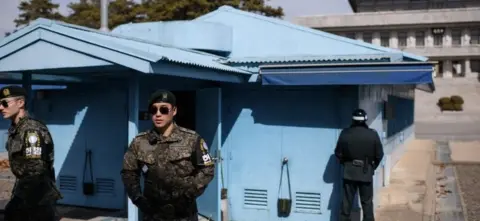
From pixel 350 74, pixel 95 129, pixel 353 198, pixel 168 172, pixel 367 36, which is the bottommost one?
pixel 353 198

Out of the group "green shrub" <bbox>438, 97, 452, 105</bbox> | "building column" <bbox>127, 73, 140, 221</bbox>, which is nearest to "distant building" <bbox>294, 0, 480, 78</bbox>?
"green shrub" <bbox>438, 97, 452, 105</bbox>

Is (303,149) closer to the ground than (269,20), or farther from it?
closer to the ground

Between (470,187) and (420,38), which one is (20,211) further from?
(420,38)

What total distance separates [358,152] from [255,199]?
1866 millimetres

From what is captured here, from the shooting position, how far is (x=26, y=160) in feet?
13.3

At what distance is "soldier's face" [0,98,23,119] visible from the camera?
13.7ft

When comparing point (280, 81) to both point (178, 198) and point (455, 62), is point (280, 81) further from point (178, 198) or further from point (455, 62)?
point (455, 62)

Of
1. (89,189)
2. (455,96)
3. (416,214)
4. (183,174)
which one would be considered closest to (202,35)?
(89,189)

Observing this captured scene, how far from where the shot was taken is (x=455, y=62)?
166 feet

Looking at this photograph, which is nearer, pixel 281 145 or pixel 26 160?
pixel 26 160

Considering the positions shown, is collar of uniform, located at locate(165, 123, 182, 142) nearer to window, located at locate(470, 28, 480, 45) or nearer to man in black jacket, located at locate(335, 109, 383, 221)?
man in black jacket, located at locate(335, 109, 383, 221)

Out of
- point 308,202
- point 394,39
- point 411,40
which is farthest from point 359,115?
point 411,40

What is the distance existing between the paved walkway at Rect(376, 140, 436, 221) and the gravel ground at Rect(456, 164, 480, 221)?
1.96 ft

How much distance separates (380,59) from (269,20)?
2.10 metres
